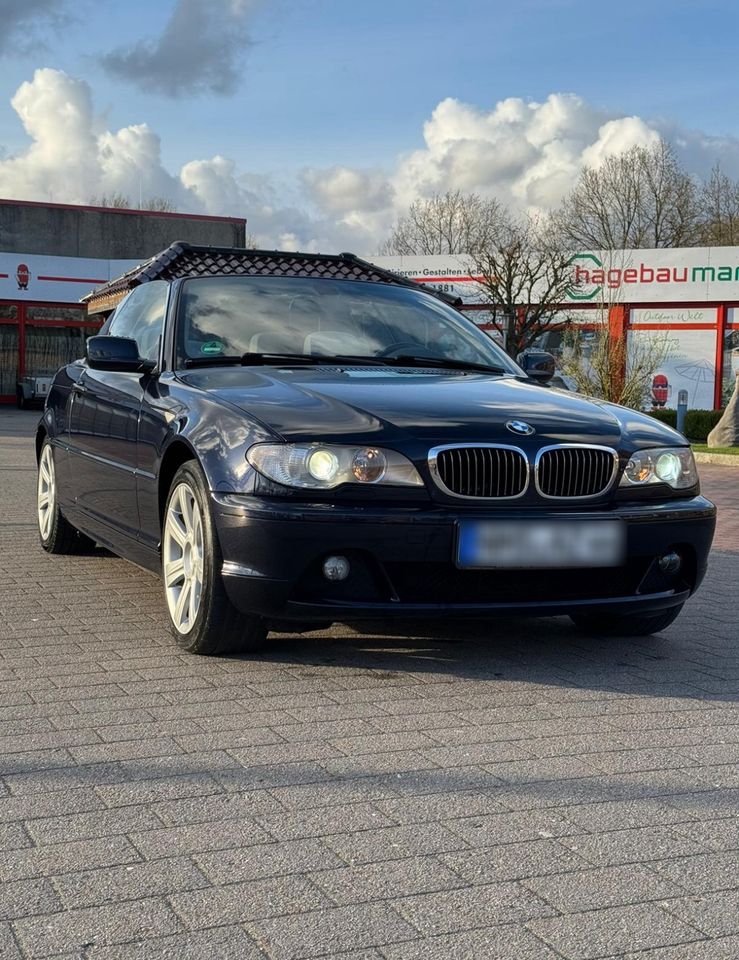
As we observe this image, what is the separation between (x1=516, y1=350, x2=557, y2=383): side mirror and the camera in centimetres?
629

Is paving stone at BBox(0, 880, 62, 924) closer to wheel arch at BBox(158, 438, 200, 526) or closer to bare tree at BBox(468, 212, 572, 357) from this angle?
wheel arch at BBox(158, 438, 200, 526)

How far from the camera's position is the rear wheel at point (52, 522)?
7.46 meters

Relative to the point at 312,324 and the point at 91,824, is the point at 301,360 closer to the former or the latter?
the point at 312,324

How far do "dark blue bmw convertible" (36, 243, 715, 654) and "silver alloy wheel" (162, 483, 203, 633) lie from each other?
0.5 inches

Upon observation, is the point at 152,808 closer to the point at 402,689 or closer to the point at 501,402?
the point at 402,689

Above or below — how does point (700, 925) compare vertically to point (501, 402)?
below

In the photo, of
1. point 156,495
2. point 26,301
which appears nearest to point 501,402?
point 156,495

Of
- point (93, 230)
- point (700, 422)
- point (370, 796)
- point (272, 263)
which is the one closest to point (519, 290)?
point (700, 422)

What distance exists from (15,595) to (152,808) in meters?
3.31

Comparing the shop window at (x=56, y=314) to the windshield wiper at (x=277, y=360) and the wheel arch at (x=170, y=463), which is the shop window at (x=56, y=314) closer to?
the windshield wiper at (x=277, y=360)

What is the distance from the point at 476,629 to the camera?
18.1 feet

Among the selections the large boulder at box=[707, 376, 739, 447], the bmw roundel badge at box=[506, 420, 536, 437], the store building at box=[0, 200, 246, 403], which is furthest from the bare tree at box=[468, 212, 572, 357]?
the bmw roundel badge at box=[506, 420, 536, 437]

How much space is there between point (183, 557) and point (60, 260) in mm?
36233

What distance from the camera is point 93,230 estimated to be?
42.2 m
